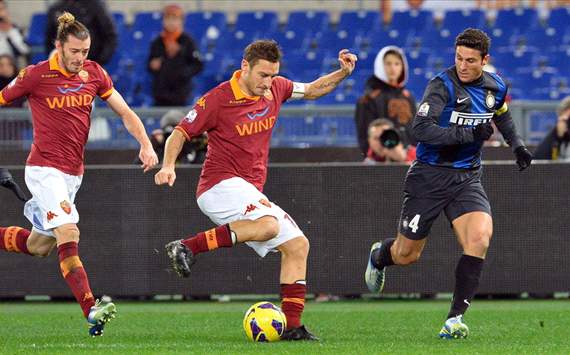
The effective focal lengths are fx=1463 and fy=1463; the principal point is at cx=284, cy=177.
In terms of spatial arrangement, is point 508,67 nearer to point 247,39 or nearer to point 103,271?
point 247,39

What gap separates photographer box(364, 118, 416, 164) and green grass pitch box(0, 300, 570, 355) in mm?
1502

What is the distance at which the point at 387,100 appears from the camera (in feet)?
51.9

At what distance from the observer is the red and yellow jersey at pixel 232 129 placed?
10.4m

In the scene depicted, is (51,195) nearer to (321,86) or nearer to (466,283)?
Result: (321,86)

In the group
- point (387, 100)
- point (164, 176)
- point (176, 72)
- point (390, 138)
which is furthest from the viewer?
point (176, 72)

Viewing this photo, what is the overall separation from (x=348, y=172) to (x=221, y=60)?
847 centimetres

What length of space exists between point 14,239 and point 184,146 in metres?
3.63

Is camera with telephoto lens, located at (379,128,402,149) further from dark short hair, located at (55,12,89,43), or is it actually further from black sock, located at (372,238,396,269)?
dark short hair, located at (55,12,89,43)

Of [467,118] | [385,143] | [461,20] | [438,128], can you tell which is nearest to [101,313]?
[438,128]

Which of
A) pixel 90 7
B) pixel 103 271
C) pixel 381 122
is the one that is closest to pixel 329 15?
pixel 90 7

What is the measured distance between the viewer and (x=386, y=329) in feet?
37.0

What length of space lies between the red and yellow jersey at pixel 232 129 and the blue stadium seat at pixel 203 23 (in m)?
12.4

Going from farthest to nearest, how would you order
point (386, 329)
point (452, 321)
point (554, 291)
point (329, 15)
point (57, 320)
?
point (329, 15)
point (554, 291)
point (57, 320)
point (386, 329)
point (452, 321)

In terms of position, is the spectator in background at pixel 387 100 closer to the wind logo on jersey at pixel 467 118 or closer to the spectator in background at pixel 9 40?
the wind logo on jersey at pixel 467 118
